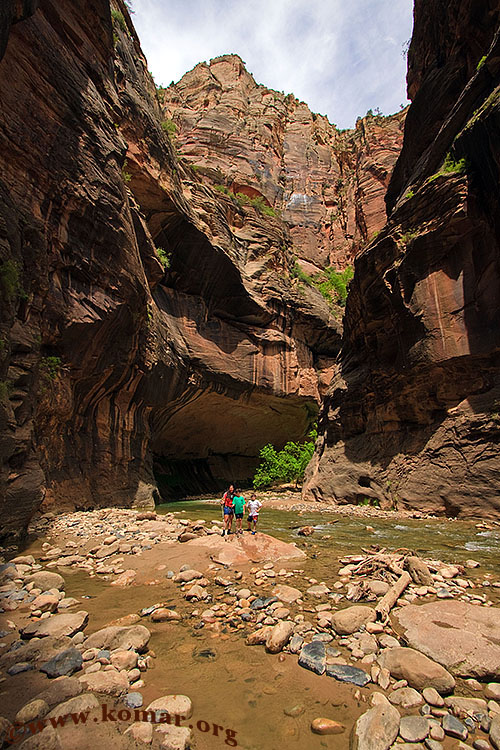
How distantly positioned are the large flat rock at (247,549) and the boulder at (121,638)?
249 centimetres

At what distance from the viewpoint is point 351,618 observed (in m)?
3.38

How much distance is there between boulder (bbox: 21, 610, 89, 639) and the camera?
3.22 m

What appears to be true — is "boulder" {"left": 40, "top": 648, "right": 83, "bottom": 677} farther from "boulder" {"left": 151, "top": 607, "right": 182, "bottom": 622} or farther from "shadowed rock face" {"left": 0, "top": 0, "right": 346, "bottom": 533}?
"shadowed rock face" {"left": 0, "top": 0, "right": 346, "bottom": 533}

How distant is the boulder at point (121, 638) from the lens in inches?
119

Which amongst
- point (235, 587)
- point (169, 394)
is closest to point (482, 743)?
point (235, 587)

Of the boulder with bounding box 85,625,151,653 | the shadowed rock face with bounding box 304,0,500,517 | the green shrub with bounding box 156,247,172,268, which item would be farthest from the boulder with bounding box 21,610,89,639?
the green shrub with bounding box 156,247,172,268

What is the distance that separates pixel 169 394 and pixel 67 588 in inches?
655

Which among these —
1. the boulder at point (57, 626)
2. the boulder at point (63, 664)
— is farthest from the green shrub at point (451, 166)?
the boulder at point (63, 664)

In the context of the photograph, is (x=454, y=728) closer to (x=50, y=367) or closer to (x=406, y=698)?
(x=406, y=698)

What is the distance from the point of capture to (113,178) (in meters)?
12.8

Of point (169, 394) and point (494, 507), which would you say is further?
point (169, 394)

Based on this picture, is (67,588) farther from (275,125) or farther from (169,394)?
(275,125)

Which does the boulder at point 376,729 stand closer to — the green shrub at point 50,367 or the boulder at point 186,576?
the boulder at point 186,576

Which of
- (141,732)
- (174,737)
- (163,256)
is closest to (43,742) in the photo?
(141,732)
